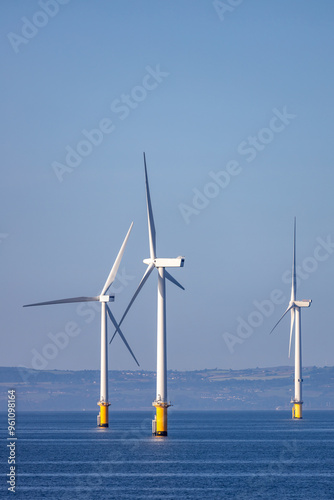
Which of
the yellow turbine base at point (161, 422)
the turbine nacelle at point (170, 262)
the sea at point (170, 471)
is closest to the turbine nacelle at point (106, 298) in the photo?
the sea at point (170, 471)

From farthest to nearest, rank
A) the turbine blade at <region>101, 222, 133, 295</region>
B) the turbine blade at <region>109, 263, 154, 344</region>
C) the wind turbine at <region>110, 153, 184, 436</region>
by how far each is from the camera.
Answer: the turbine blade at <region>101, 222, 133, 295</region>
the wind turbine at <region>110, 153, 184, 436</region>
the turbine blade at <region>109, 263, 154, 344</region>

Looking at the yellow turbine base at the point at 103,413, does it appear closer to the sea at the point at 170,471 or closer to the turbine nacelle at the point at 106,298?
the turbine nacelle at the point at 106,298

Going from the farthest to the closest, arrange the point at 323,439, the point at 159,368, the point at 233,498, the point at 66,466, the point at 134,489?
the point at 323,439, the point at 159,368, the point at 66,466, the point at 134,489, the point at 233,498

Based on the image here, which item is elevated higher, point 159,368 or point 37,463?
point 159,368

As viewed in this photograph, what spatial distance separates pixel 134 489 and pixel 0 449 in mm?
53309

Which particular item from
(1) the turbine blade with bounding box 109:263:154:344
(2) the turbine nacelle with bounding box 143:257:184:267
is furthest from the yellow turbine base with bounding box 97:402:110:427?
(2) the turbine nacelle with bounding box 143:257:184:267

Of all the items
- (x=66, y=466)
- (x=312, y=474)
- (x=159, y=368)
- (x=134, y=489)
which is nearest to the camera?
(x=134, y=489)

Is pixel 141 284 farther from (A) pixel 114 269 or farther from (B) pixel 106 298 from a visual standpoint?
(B) pixel 106 298

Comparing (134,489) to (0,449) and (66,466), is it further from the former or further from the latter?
(0,449)

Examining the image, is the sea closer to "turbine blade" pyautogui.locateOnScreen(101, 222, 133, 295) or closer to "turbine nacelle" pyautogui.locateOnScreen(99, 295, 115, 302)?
"turbine nacelle" pyautogui.locateOnScreen(99, 295, 115, 302)

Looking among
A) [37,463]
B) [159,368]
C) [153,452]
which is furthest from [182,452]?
[37,463]

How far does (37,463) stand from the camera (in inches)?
4092

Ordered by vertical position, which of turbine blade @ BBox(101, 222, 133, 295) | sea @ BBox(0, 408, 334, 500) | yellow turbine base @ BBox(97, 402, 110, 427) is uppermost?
turbine blade @ BBox(101, 222, 133, 295)

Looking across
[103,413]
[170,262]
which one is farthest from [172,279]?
[103,413]
